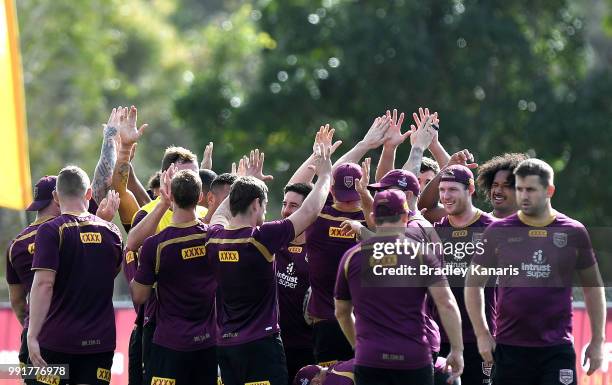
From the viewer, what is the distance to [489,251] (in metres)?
11.5

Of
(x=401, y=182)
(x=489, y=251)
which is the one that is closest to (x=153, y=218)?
(x=401, y=182)

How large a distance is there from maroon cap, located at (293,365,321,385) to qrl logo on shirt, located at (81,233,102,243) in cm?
213

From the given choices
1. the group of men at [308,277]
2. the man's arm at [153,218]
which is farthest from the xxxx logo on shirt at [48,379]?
the man's arm at [153,218]

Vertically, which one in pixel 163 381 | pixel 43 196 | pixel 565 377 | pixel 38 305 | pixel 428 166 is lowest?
pixel 565 377

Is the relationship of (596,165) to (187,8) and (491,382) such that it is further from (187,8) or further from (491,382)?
(187,8)

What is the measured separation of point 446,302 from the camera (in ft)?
35.4

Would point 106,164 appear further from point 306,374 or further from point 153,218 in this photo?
point 306,374

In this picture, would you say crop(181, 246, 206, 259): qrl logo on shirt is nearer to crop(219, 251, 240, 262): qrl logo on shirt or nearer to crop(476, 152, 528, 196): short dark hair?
crop(219, 251, 240, 262): qrl logo on shirt

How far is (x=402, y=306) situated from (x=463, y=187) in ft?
6.64

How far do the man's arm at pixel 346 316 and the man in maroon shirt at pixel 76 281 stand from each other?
211cm

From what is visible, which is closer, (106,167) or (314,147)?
(314,147)

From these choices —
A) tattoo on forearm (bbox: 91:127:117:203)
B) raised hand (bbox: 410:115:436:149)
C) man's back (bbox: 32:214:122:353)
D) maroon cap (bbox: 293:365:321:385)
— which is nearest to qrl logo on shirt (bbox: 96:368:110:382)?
man's back (bbox: 32:214:122:353)

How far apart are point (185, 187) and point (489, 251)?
2.62 m

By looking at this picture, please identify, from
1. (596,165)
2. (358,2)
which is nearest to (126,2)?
(358,2)
